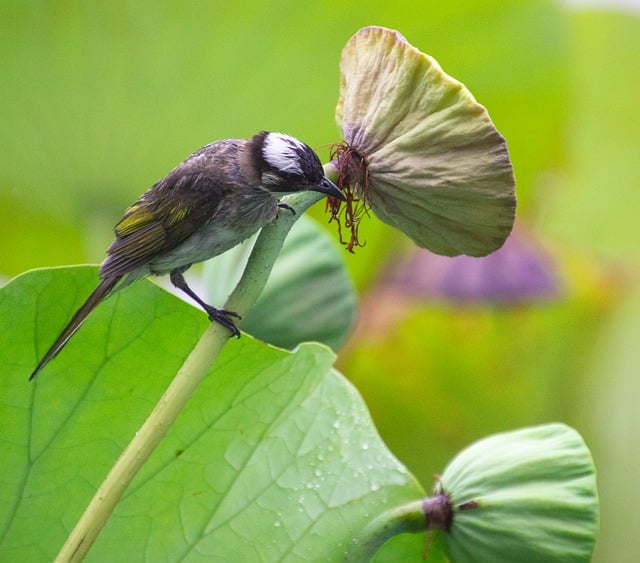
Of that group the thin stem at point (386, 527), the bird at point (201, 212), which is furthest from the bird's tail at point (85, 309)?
the thin stem at point (386, 527)

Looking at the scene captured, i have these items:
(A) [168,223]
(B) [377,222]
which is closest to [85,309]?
(A) [168,223]

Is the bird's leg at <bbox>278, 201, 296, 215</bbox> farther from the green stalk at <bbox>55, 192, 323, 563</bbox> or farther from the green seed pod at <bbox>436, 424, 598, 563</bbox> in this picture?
the green seed pod at <bbox>436, 424, 598, 563</bbox>

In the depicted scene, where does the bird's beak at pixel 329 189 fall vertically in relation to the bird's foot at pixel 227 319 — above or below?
above

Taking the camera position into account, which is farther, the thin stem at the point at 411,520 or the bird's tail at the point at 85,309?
the thin stem at the point at 411,520

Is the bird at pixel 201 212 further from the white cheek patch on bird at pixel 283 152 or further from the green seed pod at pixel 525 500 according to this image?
the green seed pod at pixel 525 500

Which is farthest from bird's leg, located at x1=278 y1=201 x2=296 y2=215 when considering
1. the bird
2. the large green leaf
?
the large green leaf

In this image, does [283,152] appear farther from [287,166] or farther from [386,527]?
[386,527]

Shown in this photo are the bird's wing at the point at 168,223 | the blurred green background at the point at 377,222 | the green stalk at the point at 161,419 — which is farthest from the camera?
the blurred green background at the point at 377,222

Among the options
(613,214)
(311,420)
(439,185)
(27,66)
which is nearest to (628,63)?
(613,214)
